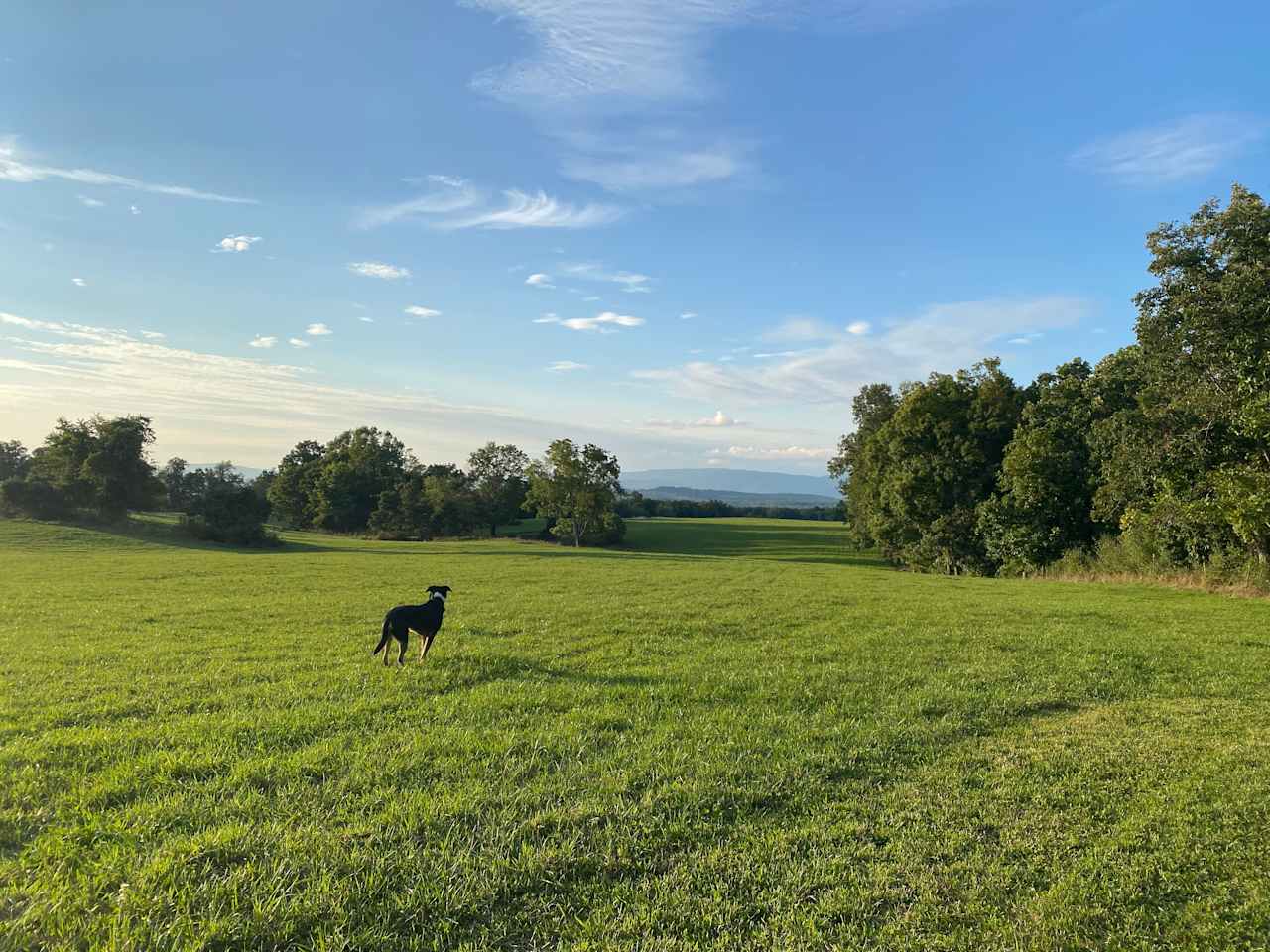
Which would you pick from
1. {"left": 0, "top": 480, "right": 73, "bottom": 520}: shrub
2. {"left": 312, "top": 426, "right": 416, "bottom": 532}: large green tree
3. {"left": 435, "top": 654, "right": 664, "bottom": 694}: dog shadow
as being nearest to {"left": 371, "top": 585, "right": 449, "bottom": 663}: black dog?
{"left": 435, "top": 654, "right": 664, "bottom": 694}: dog shadow

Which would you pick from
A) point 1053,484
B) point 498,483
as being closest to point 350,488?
point 498,483

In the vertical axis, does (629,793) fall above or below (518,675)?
above

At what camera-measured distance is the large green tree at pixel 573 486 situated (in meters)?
66.1

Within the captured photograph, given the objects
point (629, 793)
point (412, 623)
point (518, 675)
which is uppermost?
point (412, 623)

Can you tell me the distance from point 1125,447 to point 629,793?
29.4m

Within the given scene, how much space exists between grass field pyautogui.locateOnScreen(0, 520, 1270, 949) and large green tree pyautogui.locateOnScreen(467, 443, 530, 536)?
70739 millimetres

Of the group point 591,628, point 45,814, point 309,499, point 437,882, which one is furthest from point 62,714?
point 309,499

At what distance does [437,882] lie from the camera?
4176 mm

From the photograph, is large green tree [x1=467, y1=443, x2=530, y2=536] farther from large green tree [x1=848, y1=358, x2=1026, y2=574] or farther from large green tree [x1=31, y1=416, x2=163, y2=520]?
large green tree [x1=848, y1=358, x2=1026, y2=574]

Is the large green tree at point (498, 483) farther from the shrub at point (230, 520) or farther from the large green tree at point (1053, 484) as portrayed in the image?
the large green tree at point (1053, 484)

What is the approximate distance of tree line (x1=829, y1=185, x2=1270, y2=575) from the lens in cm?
2173

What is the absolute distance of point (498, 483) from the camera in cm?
9019

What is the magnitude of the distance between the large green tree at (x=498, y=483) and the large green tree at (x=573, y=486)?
51.7 ft

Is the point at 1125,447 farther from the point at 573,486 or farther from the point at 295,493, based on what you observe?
the point at 295,493
